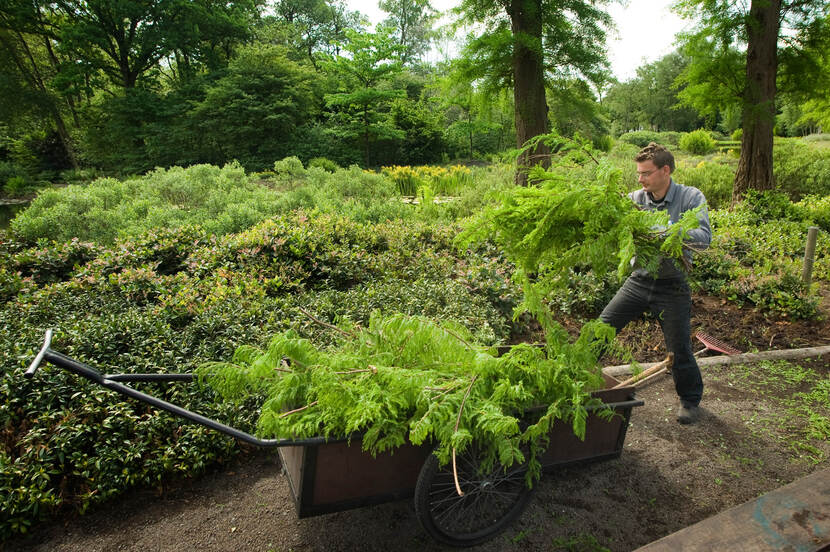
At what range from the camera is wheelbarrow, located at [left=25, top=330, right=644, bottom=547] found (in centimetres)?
192

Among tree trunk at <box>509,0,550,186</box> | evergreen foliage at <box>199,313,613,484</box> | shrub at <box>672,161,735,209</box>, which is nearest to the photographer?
evergreen foliage at <box>199,313,613,484</box>

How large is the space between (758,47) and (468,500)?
11492 mm

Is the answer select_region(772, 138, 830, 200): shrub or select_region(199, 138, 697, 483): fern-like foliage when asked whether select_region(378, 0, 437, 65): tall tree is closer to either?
select_region(772, 138, 830, 200): shrub

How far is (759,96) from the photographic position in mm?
9312

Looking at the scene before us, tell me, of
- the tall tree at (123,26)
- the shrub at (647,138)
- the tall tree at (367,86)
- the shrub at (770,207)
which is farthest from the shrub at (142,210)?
the shrub at (647,138)

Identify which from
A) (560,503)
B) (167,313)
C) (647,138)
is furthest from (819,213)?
(647,138)

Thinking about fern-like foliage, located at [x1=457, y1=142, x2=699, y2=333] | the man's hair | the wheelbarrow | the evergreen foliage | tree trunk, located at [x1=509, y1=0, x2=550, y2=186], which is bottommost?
the wheelbarrow

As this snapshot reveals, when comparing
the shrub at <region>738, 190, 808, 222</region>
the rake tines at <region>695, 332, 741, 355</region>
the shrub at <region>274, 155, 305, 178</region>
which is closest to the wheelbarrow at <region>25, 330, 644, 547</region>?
the rake tines at <region>695, 332, 741, 355</region>

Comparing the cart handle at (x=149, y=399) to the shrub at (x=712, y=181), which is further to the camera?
the shrub at (x=712, y=181)

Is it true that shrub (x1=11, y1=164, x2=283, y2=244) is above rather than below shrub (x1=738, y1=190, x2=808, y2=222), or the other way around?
above

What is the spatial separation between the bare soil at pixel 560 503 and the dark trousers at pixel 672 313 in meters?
0.36

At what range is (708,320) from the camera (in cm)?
516

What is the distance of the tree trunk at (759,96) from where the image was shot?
910 centimetres

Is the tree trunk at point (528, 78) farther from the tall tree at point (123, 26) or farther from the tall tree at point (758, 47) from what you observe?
the tall tree at point (123, 26)
